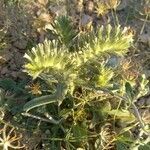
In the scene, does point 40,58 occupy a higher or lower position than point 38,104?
higher

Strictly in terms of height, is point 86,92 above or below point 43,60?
below

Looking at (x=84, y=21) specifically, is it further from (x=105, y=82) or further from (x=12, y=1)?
(x=105, y=82)

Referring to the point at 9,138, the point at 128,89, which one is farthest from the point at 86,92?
the point at 9,138

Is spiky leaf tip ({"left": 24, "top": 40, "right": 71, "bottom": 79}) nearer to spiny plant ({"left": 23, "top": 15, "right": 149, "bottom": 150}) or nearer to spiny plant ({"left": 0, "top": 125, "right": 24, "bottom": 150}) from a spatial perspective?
spiny plant ({"left": 23, "top": 15, "right": 149, "bottom": 150})

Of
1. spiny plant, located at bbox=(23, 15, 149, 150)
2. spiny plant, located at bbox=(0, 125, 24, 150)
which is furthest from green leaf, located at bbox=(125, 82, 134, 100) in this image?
spiny plant, located at bbox=(0, 125, 24, 150)

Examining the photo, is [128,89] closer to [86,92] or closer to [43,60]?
[86,92]

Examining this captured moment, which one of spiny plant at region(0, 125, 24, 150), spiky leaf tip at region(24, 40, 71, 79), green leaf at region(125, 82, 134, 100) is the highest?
spiky leaf tip at region(24, 40, 71, 79)

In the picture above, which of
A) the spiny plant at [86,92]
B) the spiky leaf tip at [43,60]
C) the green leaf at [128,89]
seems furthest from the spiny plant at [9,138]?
the green leaf at [128,89]

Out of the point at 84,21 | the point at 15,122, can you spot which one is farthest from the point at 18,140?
the point at 84,21
